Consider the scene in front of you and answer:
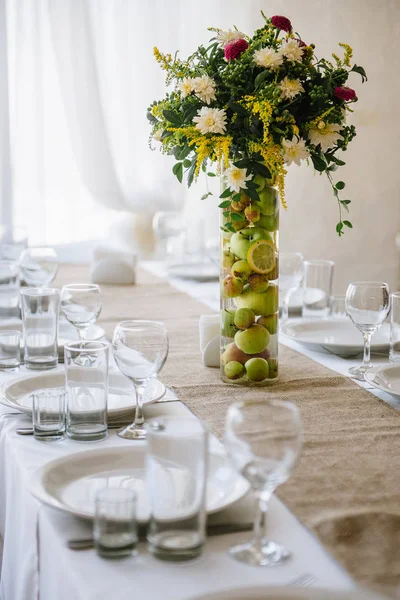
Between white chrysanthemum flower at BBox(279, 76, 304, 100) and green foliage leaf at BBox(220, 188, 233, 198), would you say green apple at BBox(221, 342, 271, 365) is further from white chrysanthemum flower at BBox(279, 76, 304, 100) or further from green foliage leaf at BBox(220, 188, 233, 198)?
white chrysanthemum flower at BBox(279, 76, 304, 100)

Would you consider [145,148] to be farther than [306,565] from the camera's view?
Yes

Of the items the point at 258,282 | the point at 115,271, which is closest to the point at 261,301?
the point at 258,282

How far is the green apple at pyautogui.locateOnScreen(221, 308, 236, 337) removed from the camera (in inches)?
63.5

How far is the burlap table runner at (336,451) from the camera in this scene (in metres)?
0.93

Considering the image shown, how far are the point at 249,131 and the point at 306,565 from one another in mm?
898

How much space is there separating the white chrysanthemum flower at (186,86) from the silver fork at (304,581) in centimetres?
98

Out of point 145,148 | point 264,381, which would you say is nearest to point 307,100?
point 264,381

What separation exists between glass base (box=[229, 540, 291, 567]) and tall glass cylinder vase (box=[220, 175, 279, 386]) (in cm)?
72

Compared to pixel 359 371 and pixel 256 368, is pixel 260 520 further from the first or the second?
pixel 359 371

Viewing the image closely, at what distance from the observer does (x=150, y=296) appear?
2.73 meters

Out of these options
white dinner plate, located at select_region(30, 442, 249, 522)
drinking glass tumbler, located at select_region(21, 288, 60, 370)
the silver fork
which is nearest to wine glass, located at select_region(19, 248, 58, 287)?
drinking glass tumbler, located at select_region(21, 288, 60, 370)

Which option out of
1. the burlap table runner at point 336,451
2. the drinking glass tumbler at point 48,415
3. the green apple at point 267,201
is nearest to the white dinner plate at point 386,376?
the burlap table runner at point 336,451

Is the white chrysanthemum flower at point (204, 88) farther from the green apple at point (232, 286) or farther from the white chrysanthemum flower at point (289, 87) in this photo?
the green apple at point (232, 286)

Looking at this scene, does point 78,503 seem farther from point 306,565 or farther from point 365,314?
point 365,314
